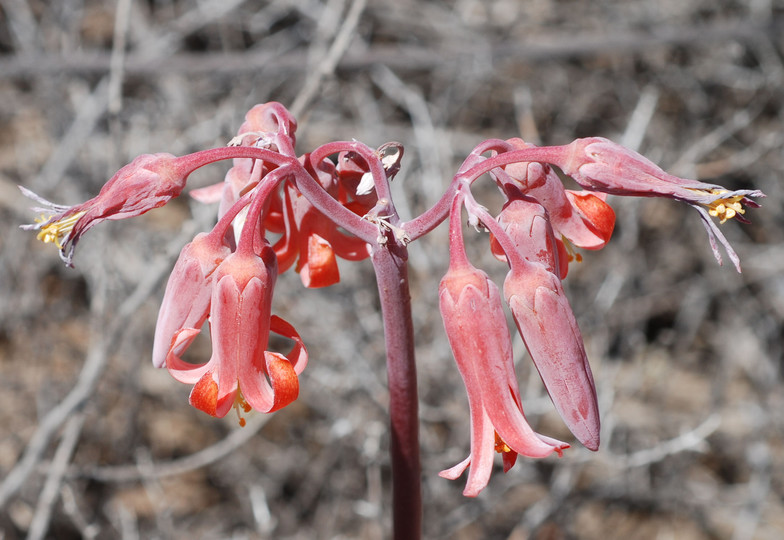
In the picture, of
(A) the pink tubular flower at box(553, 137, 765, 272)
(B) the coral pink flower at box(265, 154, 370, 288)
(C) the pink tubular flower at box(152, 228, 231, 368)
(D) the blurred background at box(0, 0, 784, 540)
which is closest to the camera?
(A) the pink tubular flower at box(553, 137, 765, 272)

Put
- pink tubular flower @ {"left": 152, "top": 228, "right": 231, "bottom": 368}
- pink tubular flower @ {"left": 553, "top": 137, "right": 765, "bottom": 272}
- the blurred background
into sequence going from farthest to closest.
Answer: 1. the blurred background
2. pink tubular flower @ {"left": 152, "top": 228, "right": 231, "bottom": 368}
3. pink tubular flower @ {"left": 553, "top": 137, "right": 765, "bottom": 272}

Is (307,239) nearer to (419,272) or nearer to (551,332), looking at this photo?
(551,332)

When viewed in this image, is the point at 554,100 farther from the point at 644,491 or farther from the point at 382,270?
the point at 382,270

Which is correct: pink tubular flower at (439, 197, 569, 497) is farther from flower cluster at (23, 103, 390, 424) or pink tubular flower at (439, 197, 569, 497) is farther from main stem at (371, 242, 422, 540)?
flower cluster at (23, 103, 390, 424)

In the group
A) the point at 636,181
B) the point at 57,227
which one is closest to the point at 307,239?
the point at 57,227

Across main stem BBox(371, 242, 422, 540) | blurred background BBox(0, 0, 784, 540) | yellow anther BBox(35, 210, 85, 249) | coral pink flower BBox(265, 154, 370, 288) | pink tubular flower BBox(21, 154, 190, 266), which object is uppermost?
pink tubular flower BBox(21, 154, 190, 266)

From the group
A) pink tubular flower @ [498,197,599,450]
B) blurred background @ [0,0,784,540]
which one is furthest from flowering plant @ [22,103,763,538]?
blurred background @ [0,0,784,540]

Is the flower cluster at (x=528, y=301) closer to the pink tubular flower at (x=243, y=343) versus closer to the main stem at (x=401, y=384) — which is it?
the main stem at (x=401, y=384)

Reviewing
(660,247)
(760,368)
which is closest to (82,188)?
(660,247)

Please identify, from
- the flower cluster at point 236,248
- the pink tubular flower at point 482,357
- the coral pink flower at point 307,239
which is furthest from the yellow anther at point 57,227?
the pink tubular flower at point 482,357
